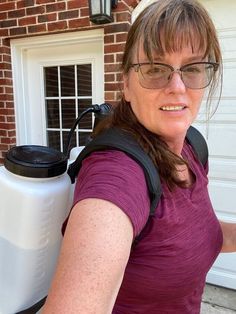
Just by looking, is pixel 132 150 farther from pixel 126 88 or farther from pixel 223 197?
pixel 223 197

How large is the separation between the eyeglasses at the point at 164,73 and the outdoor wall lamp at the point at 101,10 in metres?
1.48

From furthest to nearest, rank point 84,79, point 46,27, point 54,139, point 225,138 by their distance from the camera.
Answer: point 54,139
point 84,79
point 46,27
point 225,138

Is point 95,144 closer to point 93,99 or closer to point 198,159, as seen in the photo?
point 198,159

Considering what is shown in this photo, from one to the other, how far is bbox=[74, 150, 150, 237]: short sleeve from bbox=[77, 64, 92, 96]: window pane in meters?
2.09

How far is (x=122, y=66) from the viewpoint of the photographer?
0.85 meters

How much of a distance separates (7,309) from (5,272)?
102 millimetres

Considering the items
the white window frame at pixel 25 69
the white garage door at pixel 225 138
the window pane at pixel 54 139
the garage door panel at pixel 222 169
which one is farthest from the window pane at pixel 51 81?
the garage door panel at pixel 222 169

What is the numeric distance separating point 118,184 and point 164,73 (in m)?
0.34

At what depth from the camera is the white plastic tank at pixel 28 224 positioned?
0.78m

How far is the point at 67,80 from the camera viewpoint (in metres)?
2.74

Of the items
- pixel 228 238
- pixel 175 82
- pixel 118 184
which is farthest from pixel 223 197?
pixel 118 184

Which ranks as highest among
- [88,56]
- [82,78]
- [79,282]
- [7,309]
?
[88,56]

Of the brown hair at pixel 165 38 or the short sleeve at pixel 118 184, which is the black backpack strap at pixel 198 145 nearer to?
the brown hair at pixel 165 38

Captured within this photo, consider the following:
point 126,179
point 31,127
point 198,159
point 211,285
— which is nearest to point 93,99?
point 31,127
